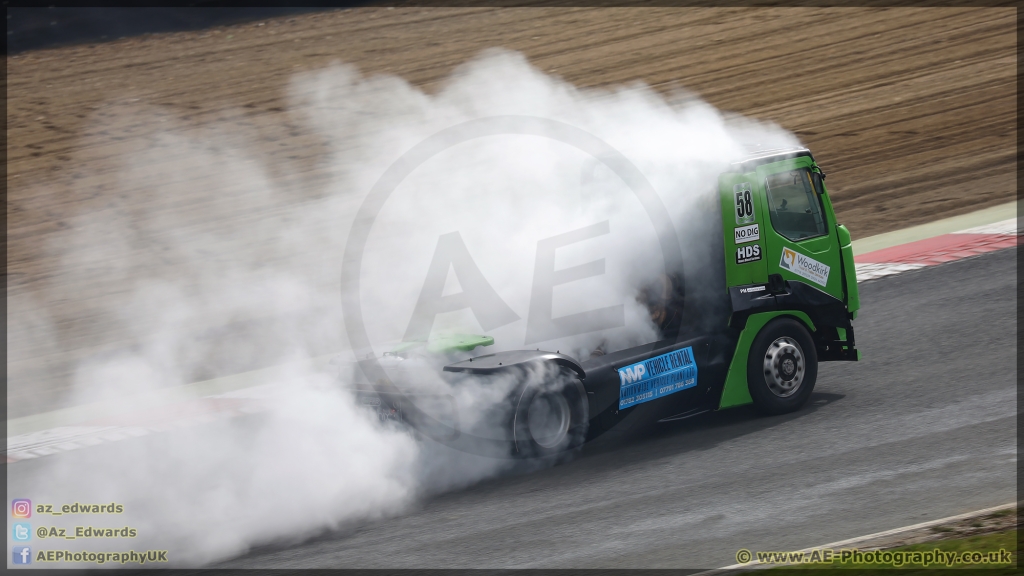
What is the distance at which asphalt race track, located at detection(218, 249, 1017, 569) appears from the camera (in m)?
6.20

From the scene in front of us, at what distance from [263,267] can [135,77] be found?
750 cm

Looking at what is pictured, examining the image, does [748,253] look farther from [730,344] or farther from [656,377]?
[656,377]

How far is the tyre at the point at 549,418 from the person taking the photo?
7113 millimetres

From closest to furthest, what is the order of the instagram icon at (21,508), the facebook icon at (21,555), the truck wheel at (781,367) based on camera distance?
1. the facebook icon at (21,555)
2. the instagram icon at (21,508)
3. the truck wheel at (781,367)

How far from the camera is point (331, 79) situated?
20391 millimetres

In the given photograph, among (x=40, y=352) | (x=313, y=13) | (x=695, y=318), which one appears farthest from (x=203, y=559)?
(x=313, y=13)

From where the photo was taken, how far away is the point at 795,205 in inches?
327

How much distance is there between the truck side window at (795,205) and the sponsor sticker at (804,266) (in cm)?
14

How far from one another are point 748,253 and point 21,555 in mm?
5542

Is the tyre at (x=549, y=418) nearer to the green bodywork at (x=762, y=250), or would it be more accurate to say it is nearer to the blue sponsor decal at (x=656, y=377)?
the blue sponsor decal at (x=656, y=377)

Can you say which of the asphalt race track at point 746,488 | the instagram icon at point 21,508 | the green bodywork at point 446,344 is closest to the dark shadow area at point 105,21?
the instagram icon at point 21,508

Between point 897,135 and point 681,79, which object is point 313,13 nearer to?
point 681,79

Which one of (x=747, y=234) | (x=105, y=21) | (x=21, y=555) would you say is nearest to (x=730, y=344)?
(x=747, y=234)

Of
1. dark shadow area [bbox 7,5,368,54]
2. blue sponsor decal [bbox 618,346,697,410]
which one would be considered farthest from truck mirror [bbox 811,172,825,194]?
dark shadow area [bbox 7,5,368,54]
